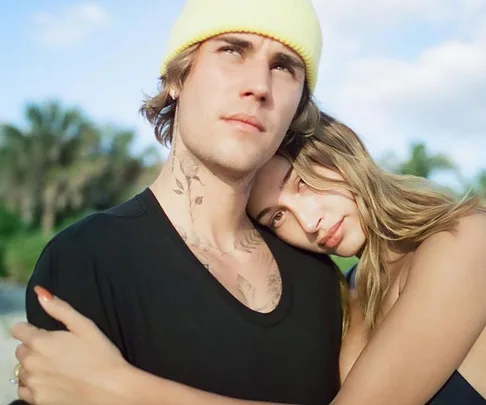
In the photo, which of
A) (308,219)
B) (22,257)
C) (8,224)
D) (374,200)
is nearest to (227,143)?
(308,219)

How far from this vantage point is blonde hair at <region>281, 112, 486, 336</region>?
2.67 meters

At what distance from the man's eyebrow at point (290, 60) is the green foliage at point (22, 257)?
70.0 feet

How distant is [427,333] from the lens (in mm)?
2275

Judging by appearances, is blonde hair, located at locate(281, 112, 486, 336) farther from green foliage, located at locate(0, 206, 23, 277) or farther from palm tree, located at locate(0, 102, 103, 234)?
green foliage, located at locate(0, 206, 23, 277)

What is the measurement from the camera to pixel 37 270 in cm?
202

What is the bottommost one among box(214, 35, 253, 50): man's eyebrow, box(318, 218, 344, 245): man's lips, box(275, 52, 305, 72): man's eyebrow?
box(318, 218, 344, 245): man's lips

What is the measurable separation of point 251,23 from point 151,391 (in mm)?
1336

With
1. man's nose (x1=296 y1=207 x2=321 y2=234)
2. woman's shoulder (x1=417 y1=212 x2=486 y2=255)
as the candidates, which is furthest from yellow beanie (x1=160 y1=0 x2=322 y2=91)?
woman's shoulder (x1=417 y1=212 x2=486 y2=255)

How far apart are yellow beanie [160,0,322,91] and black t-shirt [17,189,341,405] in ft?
2.07

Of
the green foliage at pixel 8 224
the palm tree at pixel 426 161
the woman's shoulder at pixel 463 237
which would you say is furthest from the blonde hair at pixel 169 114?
the green foliage at pixel 8 224

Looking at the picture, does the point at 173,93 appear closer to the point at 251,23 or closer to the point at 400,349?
the point at 251,23

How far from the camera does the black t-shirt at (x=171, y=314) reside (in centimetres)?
202

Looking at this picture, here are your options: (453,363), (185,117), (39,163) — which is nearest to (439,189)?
(453,363)

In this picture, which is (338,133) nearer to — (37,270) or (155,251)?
(155,251)
